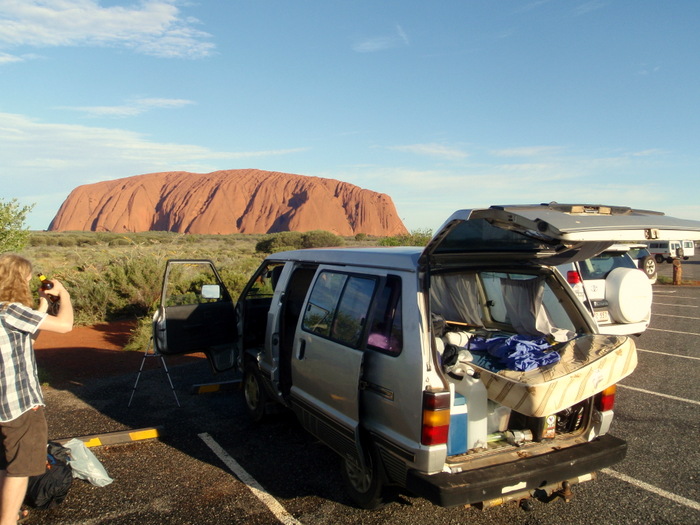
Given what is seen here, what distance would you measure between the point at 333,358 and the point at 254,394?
225 centimetres

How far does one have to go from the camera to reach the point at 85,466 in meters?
4.25

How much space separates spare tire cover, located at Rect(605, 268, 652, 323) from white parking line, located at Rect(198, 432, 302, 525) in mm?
6080

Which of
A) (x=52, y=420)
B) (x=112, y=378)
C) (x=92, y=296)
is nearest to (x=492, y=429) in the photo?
(x=52, y=420)

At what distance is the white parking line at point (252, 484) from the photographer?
386 cm

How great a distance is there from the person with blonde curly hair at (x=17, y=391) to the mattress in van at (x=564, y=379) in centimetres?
279

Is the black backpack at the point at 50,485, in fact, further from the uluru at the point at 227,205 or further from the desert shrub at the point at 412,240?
the uluru at the point at 227,205

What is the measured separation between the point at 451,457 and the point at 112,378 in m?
6.36

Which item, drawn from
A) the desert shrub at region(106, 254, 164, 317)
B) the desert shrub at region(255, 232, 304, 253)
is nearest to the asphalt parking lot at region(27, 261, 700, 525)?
the desert shrub at region(106, 254, 164, 317)

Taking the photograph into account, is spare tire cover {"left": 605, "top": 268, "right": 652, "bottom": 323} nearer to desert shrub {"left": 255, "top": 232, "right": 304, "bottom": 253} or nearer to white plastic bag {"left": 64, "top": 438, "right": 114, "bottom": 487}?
white plastic bag {"left": 64, "top": 438, "right": 114, "bottom": 487}

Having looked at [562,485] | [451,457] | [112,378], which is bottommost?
[112,378]

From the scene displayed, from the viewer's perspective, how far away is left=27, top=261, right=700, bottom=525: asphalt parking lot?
12.7 feet

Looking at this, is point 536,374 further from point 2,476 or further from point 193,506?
point 2,476

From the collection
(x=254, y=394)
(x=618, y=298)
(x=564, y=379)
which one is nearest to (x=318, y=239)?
(x=618, y=298)

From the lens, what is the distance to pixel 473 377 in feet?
11.7
